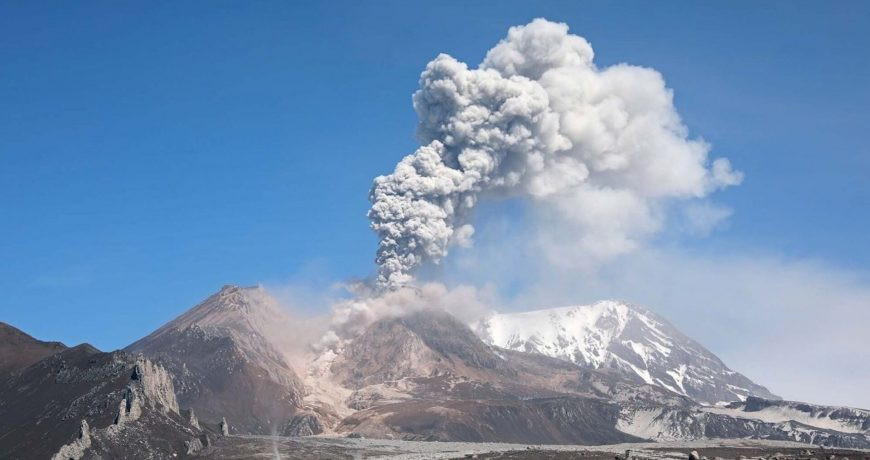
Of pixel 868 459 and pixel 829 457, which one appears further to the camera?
pixel 868 459

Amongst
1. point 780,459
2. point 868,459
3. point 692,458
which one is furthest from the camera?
point 868,459

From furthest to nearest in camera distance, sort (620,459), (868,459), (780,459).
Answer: (620,459) → (868,459) → (780,459)

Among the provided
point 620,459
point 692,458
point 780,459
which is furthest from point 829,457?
point 692,458

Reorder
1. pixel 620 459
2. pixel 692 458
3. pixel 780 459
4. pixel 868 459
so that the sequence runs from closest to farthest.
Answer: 1. pixel 692 458
2. pixel 780 459
3. pixel 868 459
4. pixel 620 459

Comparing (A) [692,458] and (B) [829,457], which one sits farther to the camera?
(B) [829,457]

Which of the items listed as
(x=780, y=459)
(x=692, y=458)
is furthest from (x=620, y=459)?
(x=692, y=458)

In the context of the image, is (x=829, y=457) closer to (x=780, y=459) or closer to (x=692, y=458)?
(x=780, y=459)

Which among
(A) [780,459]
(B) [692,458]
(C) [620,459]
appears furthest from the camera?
(C) [620,459]

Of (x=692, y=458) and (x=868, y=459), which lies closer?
(x=692, y=458)

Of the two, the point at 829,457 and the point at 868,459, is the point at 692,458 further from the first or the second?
the point at 868,459
